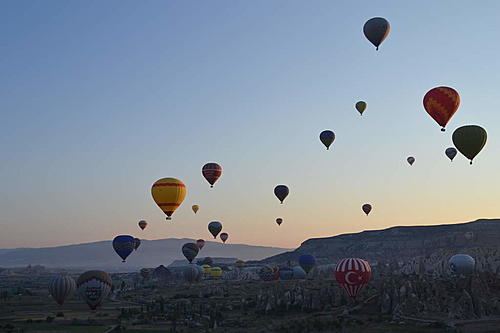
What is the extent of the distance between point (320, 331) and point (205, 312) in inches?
727

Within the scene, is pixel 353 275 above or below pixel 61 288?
above

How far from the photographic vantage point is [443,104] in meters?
55.8

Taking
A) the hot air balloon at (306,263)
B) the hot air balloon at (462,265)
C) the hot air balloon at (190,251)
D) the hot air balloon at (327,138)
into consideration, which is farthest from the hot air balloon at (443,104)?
the hot air balloon at (190,251)

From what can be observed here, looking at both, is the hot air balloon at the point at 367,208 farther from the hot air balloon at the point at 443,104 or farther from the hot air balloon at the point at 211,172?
the hot air balloon at the point at 443,104

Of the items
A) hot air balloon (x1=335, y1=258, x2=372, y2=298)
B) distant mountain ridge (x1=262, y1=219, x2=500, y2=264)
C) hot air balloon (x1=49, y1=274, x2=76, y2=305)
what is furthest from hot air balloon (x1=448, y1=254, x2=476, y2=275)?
distant mountain ridge (x1=262, y1=219, x2=500, y2=264)

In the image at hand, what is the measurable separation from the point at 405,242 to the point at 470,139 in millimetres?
119577

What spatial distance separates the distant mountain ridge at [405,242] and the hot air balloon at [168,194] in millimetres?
84221

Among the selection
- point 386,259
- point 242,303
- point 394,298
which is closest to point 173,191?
point 242,303

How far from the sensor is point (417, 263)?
117250mm

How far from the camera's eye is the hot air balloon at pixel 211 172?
8025 centimetres

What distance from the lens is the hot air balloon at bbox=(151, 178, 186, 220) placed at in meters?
68.2

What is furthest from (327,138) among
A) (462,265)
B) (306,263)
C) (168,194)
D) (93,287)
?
(93,287)

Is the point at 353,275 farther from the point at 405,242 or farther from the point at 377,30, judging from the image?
the point at 405,242

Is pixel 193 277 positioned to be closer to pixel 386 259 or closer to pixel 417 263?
pixel 417 263
